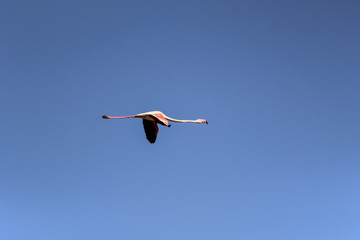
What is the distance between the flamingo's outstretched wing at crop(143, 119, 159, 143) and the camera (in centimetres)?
2503

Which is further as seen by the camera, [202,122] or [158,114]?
[202,122]

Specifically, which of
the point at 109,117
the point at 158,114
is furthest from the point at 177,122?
the point at 109,117

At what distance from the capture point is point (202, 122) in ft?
86.4

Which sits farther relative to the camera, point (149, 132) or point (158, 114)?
point (149, 132)

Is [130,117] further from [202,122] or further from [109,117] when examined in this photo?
[202,122]

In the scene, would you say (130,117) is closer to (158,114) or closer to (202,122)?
(158,114)

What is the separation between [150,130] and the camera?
25125 mm

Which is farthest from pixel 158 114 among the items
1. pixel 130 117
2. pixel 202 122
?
pixel 202 122

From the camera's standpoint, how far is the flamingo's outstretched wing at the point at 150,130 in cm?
2503

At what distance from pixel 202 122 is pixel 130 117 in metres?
5.14

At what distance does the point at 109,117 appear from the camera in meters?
23.1

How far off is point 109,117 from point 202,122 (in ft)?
18.5

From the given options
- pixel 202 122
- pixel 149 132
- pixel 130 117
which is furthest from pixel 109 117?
pixel 202 122

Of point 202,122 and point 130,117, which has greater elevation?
point 202,122
